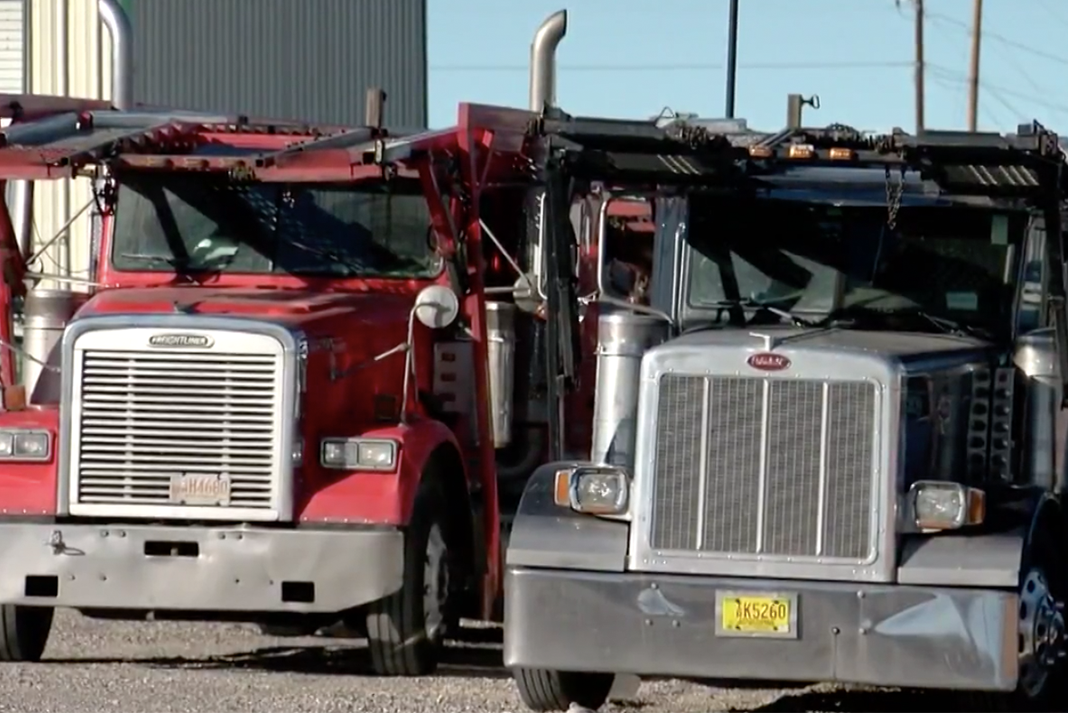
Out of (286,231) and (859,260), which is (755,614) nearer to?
(859,260)

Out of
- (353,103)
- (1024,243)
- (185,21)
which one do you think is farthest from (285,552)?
(353,103)

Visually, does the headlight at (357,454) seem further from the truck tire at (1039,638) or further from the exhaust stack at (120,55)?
the exhaust stack at (120,55)

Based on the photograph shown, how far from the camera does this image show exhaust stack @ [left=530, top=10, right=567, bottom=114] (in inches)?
605

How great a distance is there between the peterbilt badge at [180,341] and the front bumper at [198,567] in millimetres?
896

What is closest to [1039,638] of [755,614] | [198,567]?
[755,614]

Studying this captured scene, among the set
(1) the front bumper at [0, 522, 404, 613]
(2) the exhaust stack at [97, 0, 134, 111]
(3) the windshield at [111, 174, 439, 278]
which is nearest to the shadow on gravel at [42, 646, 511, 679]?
(1) the front bumper at [0, 522, 404, 613]

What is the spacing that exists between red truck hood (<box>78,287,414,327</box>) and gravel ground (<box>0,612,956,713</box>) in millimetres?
1792

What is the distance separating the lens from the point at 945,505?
10164 mm

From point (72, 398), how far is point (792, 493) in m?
3.83

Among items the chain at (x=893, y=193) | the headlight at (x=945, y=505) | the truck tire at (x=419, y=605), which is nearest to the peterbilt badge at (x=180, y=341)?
the truck tire at (x=419, y=605)

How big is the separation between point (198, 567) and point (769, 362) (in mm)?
3344

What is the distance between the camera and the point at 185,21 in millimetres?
29094

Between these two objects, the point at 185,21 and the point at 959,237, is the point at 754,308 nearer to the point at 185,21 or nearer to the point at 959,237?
the point at 959,237

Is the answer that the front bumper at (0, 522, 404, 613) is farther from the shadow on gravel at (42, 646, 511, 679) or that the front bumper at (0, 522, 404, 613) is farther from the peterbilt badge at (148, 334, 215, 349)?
the shadow on gravel at (42, 646, 511, 679)
